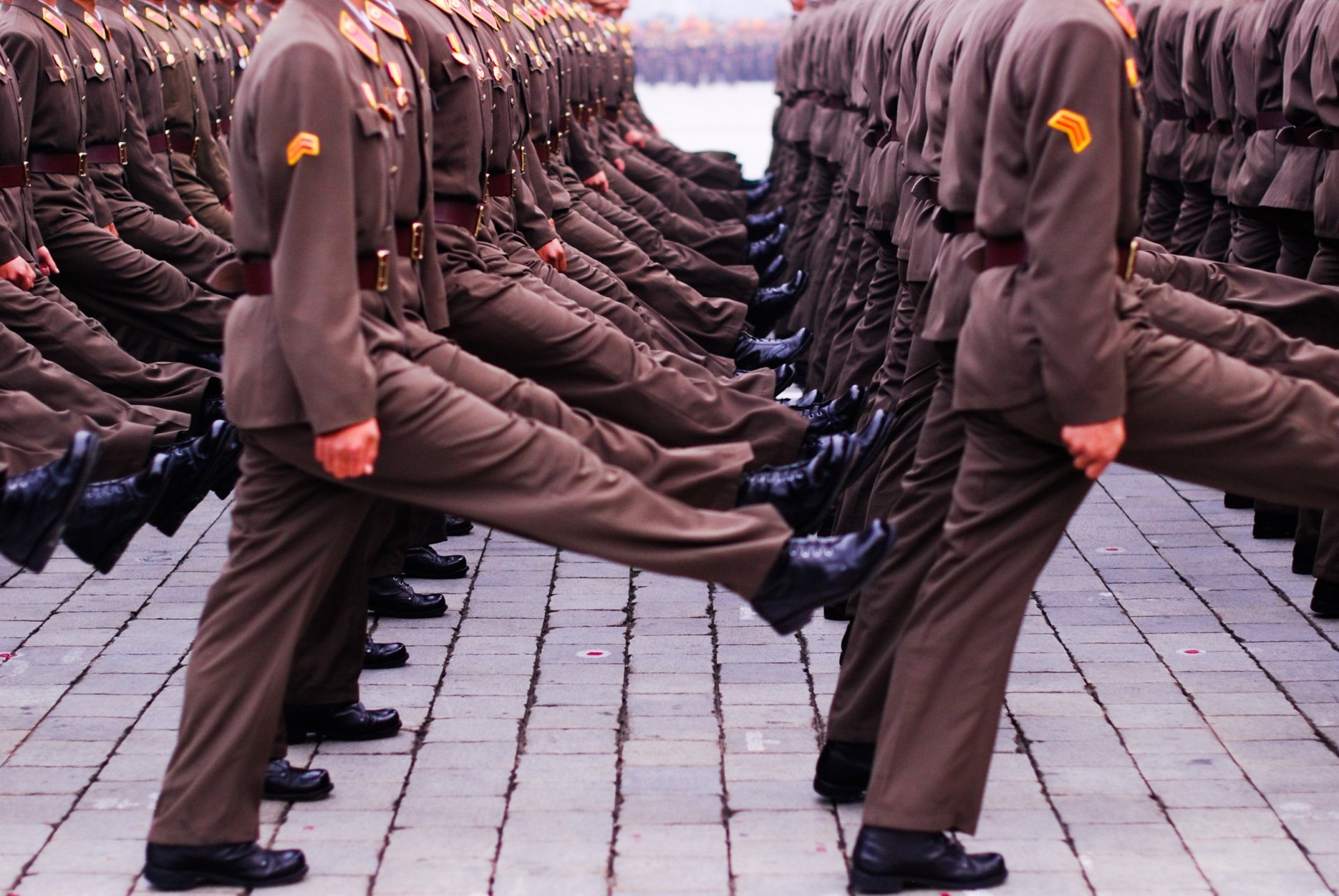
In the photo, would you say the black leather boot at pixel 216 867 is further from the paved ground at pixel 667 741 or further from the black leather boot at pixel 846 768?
the black leather boot at pixel 846 768

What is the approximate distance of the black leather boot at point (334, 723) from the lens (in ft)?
14.5

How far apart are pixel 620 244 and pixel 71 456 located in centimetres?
348

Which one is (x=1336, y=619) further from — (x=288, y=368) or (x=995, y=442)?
(x=288, y=368)

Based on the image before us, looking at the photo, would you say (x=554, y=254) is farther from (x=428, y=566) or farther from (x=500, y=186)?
(x=428, y=566)

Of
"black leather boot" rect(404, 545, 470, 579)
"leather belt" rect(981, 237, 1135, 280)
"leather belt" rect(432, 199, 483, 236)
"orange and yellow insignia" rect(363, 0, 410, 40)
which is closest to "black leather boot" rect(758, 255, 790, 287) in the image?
"black leather boot" rect(404, 545, 470, 579)

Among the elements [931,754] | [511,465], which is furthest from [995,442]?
[511,465]

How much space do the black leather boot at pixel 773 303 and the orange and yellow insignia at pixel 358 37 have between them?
4354 mm

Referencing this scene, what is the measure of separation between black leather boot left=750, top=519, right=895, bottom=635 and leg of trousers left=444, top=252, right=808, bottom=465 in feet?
3.38

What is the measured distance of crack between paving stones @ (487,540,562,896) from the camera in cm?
379

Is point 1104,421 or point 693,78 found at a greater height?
point 1104,421

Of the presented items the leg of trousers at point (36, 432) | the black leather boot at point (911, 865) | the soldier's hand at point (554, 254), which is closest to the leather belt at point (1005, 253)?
the black leather boot at point (911, 865)

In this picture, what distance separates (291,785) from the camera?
4.07 metres

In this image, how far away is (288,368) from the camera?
3463mm

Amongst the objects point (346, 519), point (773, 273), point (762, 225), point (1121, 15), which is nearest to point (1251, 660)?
point (1121, 15)
